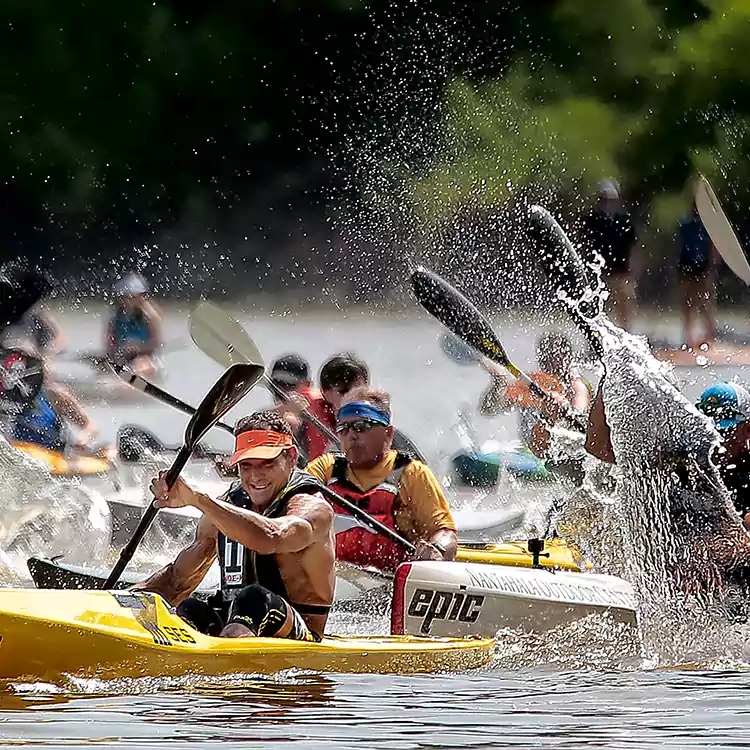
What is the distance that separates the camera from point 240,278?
24.0 metres

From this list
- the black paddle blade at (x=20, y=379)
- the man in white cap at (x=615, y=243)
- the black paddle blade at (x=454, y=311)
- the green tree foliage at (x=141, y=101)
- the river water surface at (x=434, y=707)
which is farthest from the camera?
the green tree foliage at (x=141, y=101)

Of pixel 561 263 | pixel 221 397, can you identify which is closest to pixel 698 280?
pixel 561 263

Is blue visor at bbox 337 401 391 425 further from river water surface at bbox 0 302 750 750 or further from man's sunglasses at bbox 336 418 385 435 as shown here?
river water surface at bbox 0 302 750 750

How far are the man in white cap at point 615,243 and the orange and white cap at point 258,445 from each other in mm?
11030

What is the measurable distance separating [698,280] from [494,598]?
11.1 m

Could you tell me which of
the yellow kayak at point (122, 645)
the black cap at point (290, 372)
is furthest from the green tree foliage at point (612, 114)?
the yellow kayak at point (122, 645)

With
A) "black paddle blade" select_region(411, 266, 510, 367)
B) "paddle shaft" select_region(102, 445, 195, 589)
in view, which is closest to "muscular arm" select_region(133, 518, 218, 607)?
"paddle shaft" select_region(102, 445, 195, 589)

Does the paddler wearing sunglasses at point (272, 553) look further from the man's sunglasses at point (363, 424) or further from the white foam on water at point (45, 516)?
the white foam on water at point (45, 516)

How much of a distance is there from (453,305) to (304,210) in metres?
13.6

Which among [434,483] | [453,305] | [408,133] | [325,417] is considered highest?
[408,133]

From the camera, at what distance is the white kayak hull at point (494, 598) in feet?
24.6

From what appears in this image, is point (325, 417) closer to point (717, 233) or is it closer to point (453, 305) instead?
point (453, 305)

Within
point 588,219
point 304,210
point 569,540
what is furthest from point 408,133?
point 569,540

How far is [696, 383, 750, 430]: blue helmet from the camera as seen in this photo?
8.18 meters
